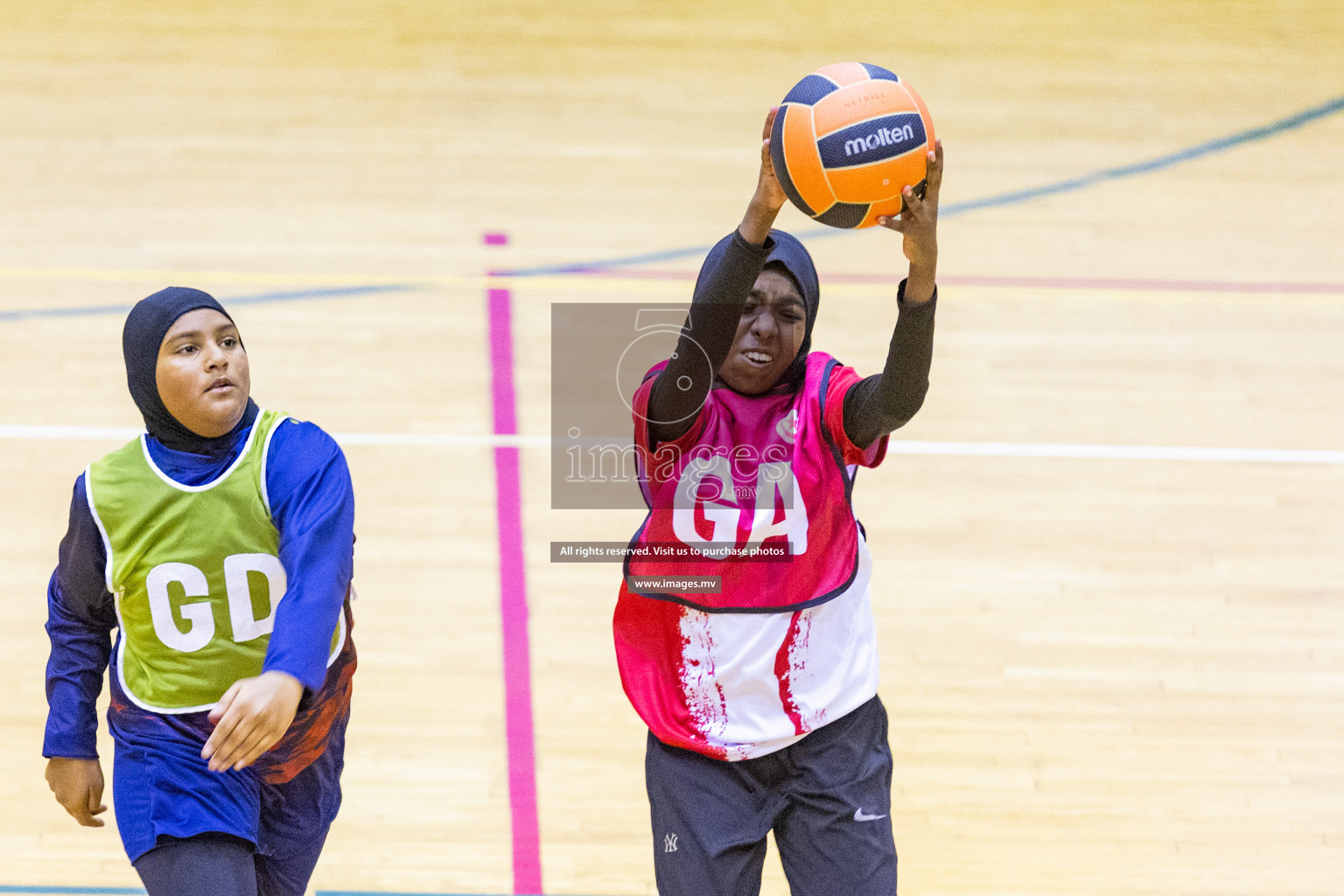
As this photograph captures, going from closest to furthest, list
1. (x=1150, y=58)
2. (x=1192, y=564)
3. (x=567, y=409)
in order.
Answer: (x=1192, y=564) < (x=567, y=409) < (x=1150, y=58)

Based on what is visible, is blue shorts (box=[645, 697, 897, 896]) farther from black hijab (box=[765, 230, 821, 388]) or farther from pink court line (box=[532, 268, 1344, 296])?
pink court line (box=[532, 268, 1344, 296])

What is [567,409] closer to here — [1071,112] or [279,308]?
[279,308]

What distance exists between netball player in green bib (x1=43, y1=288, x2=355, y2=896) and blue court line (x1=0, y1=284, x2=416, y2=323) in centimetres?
364

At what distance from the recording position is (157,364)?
2.82m

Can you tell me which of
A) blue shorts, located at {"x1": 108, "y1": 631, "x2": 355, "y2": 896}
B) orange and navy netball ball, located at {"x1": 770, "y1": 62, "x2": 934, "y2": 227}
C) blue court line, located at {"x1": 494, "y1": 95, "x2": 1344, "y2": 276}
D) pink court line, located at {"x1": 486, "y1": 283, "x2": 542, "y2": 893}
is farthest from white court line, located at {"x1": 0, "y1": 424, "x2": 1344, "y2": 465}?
orange and navy netball ball, located at {"x1": 770, "y1": 62, "x2": 934, "y2": 227}

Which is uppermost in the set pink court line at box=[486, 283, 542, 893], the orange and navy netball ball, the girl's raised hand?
the orange and navy netball ball

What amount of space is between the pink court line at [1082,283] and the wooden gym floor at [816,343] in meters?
0.02

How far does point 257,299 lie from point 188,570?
389 cm

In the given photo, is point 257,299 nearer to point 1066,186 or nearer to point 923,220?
point 1066,186

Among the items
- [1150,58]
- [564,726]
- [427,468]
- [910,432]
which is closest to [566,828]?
[564,726]

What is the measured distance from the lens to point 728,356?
2.93 metres

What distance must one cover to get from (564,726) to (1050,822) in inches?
62.2

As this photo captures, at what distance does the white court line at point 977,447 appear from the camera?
566 centimetres

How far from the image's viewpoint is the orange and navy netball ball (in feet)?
8.91
